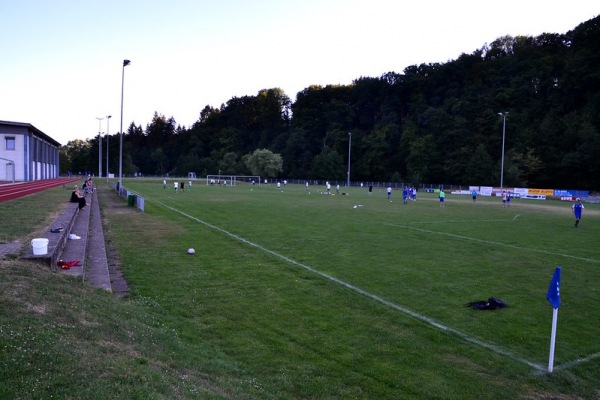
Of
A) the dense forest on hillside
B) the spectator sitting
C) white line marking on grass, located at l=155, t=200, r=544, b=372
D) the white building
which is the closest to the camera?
white line marking on grass, located at l=155, t=200, r=544, b=372

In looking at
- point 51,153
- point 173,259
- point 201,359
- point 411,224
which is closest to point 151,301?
point 201,359

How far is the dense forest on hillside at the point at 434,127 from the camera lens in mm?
77875

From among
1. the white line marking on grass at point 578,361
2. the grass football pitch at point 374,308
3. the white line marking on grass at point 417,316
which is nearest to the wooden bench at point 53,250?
the grass football pitch at point 374,308

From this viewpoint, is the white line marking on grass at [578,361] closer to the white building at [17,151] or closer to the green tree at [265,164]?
the white building at [17,151]

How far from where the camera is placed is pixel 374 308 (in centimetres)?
926

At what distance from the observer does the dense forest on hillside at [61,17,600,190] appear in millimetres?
77875

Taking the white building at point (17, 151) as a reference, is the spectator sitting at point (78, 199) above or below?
below

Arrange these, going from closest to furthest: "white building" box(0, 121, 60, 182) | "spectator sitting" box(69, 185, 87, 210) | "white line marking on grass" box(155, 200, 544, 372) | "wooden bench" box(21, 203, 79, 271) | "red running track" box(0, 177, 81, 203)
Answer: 1. "white line marking on grass" box(155, 200, 544, 372)
2. "wooden bench" box(21, 203, 79, 271)
3. "spectator sitting" box(69, 185, 87, 210)
4. "red running track" box(0, 177, 81, 203)
5. "white building" box(0, 121, 60, 182)

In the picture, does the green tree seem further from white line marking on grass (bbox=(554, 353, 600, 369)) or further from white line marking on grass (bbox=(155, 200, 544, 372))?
white line marking on grass (bbox=(554, 353, 600, 369))

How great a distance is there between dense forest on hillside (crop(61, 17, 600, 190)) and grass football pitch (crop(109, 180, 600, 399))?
6736 centimetres

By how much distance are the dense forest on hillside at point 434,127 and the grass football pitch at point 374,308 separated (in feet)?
221

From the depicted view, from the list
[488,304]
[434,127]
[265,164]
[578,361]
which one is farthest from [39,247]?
[265,164]

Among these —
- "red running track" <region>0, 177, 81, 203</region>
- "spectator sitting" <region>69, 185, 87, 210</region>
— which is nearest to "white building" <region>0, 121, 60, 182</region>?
"red running track" <region>0, 177, 81, 203</region>

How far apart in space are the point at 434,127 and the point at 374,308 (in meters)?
94.5
